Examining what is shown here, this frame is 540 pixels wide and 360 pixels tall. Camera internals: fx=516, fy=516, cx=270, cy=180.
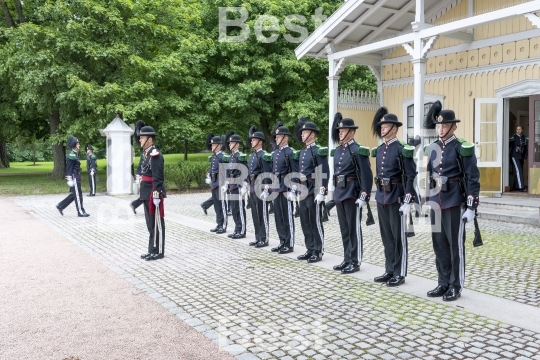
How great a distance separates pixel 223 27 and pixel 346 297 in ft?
64.1

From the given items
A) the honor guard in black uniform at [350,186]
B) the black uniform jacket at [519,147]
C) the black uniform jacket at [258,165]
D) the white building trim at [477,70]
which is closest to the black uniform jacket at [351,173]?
the honor guard in black uniform at [350,186]

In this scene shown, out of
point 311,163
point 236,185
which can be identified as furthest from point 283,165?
point 236,185

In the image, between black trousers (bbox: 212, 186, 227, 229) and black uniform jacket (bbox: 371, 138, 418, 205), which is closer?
black uniform jacket (bbox: 371, 138, 418, 205)

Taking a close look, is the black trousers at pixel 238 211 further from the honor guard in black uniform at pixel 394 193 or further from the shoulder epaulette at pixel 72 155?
the shoulder epaulette at pixel 72 155

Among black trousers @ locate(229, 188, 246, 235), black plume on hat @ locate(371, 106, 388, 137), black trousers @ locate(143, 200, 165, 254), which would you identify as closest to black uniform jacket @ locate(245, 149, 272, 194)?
black trousers @ locate(229, 188, 246, 235)

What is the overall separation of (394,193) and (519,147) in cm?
965

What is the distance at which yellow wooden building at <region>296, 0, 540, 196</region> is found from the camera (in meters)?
13.2

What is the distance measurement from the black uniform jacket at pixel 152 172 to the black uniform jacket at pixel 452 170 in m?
A: 4.30

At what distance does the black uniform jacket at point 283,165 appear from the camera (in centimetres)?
873

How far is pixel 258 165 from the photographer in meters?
9.61

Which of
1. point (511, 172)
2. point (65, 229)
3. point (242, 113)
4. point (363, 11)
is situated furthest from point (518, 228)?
point (242, 113)

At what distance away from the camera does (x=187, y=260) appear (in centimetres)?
823

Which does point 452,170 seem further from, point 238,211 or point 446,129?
point 238,211

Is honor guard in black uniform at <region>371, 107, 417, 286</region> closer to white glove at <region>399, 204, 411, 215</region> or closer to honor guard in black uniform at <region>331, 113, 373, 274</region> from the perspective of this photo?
white glove at <region>399, 204, 411, 215</region>
